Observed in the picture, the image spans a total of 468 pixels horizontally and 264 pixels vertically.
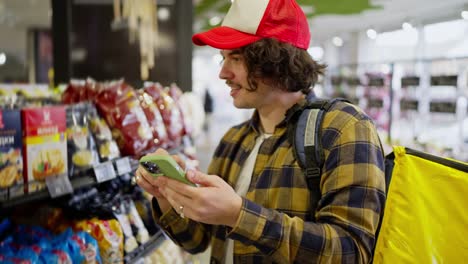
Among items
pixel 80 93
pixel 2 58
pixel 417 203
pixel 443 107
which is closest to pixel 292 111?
pixel 417 203

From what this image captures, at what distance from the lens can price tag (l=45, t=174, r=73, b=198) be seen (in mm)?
1409

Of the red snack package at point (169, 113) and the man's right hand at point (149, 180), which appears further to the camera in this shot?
the red snack package at point (169, 113)

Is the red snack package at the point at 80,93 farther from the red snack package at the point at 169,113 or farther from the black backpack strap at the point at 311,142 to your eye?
the black backpack strap at the point at 311,142

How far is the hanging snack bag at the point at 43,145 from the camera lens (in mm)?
1352

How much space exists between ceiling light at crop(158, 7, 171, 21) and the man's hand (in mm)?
2946

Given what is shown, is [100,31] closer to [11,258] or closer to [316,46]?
[11,258]

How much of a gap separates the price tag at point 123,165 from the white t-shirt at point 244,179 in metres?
0.55

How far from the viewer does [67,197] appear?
1.88 meters

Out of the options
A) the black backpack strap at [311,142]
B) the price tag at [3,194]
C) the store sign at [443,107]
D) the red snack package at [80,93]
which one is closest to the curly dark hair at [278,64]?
the black backpack strap at [311,142]

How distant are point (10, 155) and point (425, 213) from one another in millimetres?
1232

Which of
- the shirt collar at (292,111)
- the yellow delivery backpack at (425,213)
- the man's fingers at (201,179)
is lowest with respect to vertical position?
the yellow delivery backpack at (425,213)

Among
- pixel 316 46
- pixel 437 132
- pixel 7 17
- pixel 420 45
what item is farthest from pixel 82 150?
pixel 316 46

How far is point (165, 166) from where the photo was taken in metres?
1.05

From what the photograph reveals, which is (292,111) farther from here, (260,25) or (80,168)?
(80,168)
